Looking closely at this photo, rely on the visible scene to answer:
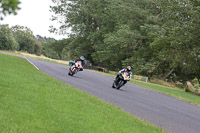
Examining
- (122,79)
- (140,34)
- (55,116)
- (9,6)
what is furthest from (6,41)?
(9,6)

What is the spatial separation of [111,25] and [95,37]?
4.61 m

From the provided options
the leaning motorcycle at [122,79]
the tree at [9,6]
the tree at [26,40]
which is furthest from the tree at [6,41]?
the tree at [9,6]

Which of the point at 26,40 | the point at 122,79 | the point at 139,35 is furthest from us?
the point at 26,40

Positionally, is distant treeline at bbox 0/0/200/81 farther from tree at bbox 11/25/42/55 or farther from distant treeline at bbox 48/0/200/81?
tree at bbox 11/25/42/55

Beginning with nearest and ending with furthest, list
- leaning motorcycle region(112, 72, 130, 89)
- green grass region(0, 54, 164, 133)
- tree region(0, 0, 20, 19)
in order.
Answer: tree region(0, 0, 20, 19) → green grass region(0, 54, 164, 133) → leaning motorcycle region(112, 72, 130, 89)

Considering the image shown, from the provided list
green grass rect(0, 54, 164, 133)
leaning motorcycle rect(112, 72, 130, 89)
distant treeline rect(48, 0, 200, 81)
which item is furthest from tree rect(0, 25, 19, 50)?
green grass rect(0, 54, 164, 133)

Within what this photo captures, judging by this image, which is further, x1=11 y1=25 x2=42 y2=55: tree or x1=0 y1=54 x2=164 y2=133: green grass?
x1=11 y1=25 x2=42 y2=55: tree

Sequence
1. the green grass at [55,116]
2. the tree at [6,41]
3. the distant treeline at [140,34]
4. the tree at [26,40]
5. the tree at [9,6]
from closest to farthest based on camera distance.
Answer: the tree at [9,6] < the green grass at [55,116] < the distant treeline at [140,34] < the tree at [6,41] < the tree at [26,40]

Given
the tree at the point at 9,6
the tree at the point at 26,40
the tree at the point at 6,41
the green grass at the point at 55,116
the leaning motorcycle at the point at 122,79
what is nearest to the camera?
the tree at the point at 9,6

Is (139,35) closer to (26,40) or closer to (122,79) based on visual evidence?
(122,79)

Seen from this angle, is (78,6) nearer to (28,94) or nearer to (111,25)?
(111,25)

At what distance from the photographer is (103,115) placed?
8.96 metres

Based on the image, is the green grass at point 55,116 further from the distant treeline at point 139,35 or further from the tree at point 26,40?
the tree at point 26,40

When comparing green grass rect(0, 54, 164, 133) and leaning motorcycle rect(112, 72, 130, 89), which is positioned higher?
leaning motorcycle rect(112, 72, 130, 89)
